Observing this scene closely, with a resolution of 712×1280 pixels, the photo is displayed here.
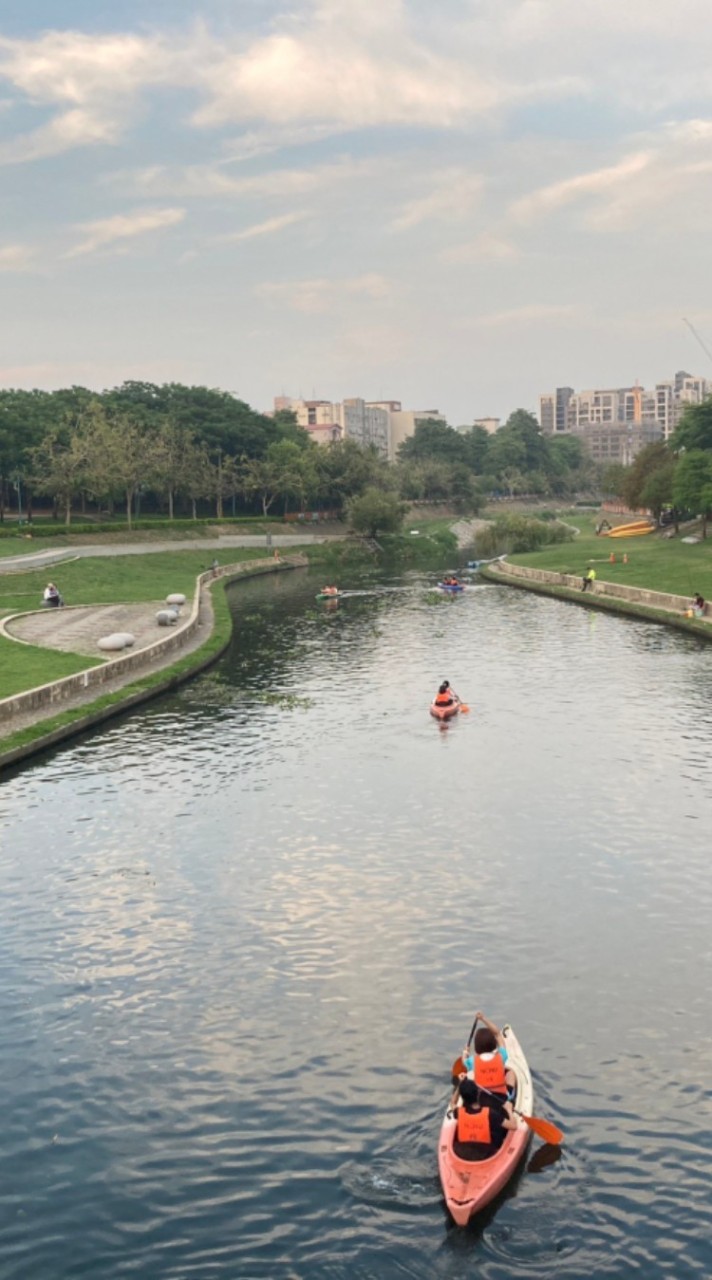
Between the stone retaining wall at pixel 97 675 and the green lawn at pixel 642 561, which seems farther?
the green lawn at pixel 642 561

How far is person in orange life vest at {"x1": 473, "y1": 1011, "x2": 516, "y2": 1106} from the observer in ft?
59.2

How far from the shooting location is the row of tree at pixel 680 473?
11731 centimetres

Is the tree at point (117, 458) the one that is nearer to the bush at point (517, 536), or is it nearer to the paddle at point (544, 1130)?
the bush at point (517, 536)

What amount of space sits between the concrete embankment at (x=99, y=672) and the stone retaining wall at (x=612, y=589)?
31805 millimetres

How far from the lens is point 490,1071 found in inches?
720

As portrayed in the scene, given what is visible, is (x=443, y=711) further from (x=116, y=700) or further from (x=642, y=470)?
(x=642, y=470)

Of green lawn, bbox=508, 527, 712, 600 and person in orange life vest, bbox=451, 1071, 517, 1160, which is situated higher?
green lawn, bbox=508, 527, 712, 600

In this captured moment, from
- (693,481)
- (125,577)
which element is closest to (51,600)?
(125,577)

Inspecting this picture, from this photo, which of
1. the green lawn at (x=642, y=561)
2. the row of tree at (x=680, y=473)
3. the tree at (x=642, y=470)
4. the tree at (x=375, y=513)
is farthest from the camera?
the tree at (x=375, y=513)

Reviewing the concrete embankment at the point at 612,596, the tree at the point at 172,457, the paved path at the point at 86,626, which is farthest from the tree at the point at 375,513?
the paved path at the point at 86,626

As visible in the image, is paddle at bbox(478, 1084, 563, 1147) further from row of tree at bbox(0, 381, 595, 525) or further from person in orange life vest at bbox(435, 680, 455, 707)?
row of tree at bbox(0, 381, 595, 525)

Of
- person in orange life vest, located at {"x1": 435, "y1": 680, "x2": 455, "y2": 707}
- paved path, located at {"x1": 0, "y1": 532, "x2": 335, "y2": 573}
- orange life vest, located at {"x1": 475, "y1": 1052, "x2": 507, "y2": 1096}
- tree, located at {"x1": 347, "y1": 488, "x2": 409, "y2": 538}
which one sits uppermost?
tree, located at {"x1": 347, "y1": 488, "x2": 409, "y2": 538}

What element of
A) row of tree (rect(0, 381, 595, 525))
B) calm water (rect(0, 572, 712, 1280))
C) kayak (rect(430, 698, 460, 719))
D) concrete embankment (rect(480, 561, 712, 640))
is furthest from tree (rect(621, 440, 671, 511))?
calm water (rect(0, 572, 712, 1280))

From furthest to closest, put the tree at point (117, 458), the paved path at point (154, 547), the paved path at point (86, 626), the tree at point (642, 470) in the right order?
the tree at point (642, 470)
the tree at point (117, 458)
the paved path at point (154, 547)
the paved path at point (86, 626)
